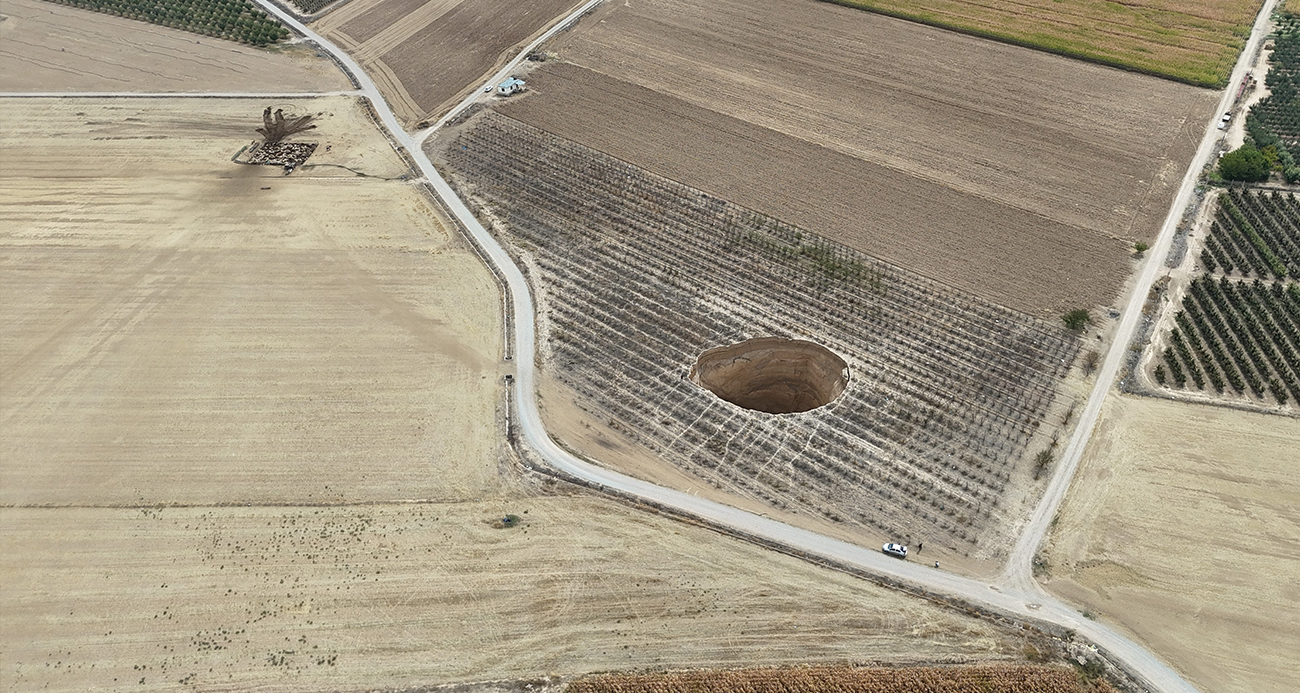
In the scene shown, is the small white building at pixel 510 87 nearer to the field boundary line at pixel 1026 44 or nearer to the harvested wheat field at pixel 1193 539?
the field boundary line at pixel 1026 44

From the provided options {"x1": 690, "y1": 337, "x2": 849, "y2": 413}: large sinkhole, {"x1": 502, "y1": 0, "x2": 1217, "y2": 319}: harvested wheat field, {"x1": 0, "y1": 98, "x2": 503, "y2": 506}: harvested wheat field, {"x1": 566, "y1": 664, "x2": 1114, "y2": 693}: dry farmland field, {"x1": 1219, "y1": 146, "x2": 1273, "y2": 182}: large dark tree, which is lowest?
{"x1": 0, "y1": 98, "x2": 503, "y2": 506}: harvested wheat field

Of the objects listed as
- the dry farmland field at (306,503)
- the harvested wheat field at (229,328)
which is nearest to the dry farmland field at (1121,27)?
the harvested wheat field at (229,328)

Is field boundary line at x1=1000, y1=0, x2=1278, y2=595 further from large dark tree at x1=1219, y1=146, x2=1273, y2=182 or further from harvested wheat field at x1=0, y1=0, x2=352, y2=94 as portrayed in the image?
harvested wheat field at x1=0, y1=0, x2=352, y2=94

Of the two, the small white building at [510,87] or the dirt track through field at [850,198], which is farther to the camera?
the small white building at [510,87]

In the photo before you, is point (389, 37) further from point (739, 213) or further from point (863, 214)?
point (863, 214)

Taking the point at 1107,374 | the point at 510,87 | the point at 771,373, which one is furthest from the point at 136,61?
the point at 1107,374

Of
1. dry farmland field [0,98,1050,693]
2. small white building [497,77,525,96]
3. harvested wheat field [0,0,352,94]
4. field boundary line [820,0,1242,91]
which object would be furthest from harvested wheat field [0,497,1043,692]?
field boundary line [820,0,1242,91]
